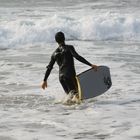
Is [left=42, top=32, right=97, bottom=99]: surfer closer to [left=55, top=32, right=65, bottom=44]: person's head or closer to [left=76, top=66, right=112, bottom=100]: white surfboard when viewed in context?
[left=55, top=32, right=65, bottom=44]: person's head

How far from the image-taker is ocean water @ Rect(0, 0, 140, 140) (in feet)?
27.6

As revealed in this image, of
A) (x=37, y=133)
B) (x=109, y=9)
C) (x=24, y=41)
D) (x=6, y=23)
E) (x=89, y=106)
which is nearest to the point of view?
(x=37, y=133)

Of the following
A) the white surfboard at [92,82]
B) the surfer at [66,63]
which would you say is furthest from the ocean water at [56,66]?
the surfer at [66,63]

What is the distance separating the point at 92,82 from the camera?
9.94 meters

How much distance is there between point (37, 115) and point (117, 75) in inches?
152

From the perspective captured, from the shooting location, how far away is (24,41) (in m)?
18.9

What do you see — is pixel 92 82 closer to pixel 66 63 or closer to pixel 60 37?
pixel 66 63

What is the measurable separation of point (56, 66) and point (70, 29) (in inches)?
274

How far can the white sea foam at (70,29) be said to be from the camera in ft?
63.6

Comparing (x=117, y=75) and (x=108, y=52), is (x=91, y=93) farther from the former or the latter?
(x=108, y=52)

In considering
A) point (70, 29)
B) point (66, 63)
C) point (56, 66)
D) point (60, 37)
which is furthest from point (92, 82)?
point (70, 29)

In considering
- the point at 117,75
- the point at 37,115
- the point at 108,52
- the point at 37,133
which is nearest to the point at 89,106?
the point at 37,115

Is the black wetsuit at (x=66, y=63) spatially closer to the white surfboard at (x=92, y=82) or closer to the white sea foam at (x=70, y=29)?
the white surfboard at (x=92, y=82)

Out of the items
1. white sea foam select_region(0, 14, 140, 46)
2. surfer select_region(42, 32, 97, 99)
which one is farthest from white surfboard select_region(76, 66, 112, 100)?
white sea foam select_region(0, 14, 140, 46)
